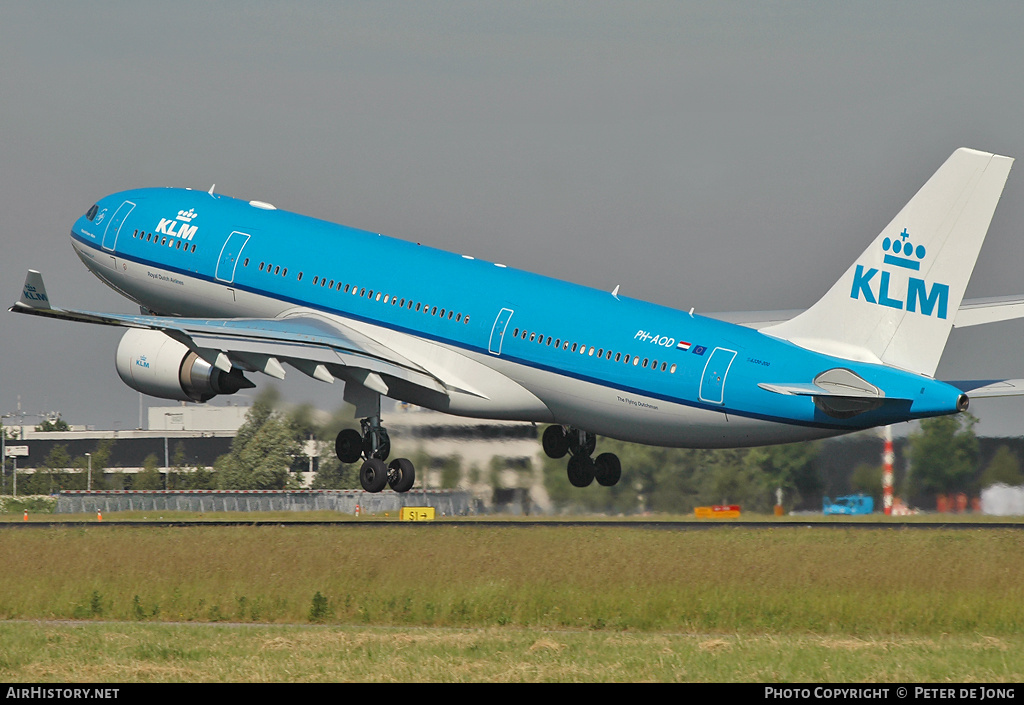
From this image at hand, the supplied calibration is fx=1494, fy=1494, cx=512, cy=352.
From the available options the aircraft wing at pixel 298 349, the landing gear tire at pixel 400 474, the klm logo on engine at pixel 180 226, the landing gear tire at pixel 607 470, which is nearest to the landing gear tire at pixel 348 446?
the landing gear tire at pixel 400 474

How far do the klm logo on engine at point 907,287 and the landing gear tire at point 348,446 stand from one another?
16241 mm

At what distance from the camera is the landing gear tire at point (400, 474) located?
44.5m

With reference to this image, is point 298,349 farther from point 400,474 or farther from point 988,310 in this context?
point 988,310

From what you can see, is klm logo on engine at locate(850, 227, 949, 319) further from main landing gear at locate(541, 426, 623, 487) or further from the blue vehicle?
the blue vehicle

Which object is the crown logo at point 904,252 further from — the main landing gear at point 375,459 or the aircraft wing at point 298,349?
the main landing gear at point 375,459

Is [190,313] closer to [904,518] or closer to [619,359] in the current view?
[619,359]

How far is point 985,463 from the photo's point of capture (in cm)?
4972

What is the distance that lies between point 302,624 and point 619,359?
12.6m

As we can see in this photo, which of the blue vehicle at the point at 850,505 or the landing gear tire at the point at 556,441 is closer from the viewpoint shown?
the landing gear tire at the point at 556,441

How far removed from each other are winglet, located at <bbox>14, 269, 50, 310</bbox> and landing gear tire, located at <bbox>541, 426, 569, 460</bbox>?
16302mm

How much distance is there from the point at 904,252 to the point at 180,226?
23.1 m

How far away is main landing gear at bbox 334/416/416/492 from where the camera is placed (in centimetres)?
4431

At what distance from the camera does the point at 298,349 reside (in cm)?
4222

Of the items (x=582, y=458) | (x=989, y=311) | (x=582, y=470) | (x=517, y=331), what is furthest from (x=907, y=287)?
(x=582, y=470)
